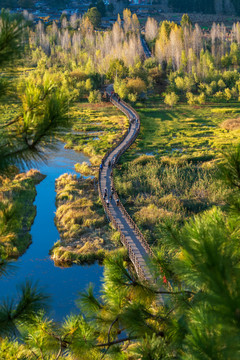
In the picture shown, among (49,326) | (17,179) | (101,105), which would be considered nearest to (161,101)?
(101,105)

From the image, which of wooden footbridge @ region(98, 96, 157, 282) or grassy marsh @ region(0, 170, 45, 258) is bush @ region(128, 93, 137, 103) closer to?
wooden footbridge @ region(98, 96, 157, 282)

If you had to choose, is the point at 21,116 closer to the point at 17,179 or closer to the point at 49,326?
the point at 49,326

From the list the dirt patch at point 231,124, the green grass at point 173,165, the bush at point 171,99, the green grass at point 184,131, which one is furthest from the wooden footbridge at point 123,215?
the bush at point 171,99

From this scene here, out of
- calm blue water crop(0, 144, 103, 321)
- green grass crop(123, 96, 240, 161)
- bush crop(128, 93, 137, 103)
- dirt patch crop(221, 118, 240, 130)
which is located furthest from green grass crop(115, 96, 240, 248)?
calm blue water crop(0, 144, 103, 321)

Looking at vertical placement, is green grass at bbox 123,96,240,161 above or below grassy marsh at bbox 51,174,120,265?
above

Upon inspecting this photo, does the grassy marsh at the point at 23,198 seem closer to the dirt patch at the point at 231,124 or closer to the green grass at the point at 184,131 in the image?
the green grass at the point at 184,131

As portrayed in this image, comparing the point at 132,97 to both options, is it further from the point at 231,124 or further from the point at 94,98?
the point at 231,124

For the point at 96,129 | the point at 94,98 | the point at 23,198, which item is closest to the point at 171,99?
the point at 94,98

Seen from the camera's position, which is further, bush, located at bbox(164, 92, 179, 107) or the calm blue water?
bush, located at bbox(164, 92, 179, 107)
